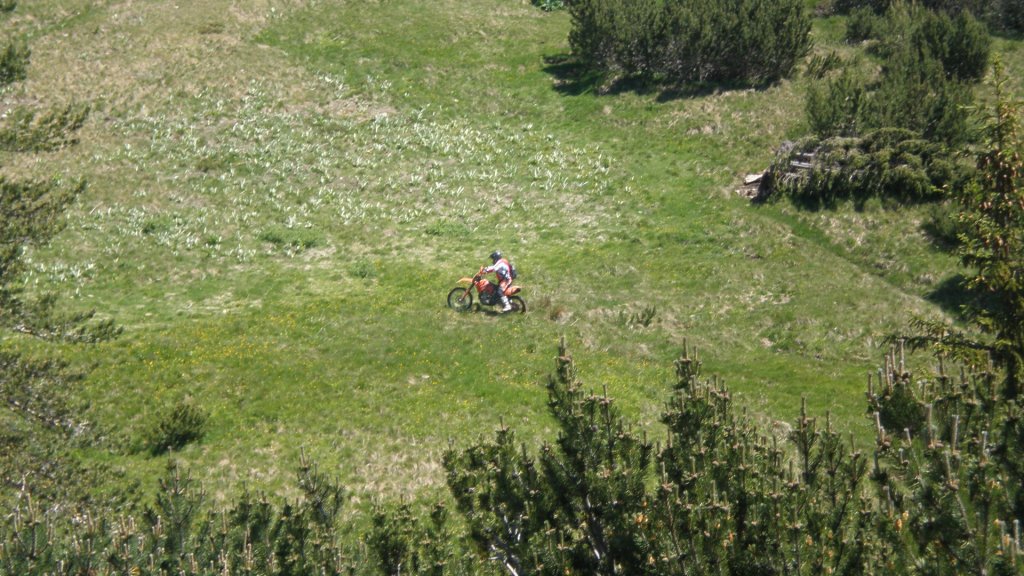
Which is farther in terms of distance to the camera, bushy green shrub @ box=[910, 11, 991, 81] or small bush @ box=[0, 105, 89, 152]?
bushy green shrub @ box=[910, 11, 991, 81]

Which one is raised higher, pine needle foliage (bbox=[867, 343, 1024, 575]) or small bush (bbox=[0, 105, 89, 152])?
pine needle foliage (bbox=[867, 343, 1024, 575])

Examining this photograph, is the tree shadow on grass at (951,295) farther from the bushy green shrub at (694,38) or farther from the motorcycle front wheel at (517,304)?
the bushy green shrub at (694,38)

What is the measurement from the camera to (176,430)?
69.9 ft

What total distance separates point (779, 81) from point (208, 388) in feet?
103

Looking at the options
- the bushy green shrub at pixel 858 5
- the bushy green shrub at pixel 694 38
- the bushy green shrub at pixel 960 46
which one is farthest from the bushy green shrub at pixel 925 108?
the bushy green shrub at pixel 858 5

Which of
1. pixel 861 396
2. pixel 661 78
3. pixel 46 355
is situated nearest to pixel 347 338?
pixel 46 355

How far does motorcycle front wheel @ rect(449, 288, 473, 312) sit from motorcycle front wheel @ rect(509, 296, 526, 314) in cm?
129

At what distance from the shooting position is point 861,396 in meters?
23.5

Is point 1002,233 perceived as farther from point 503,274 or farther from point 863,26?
point 863,26

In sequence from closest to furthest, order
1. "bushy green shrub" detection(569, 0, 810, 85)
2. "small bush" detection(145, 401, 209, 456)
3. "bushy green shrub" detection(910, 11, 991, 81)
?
1. "small bush" detection(145, 401, 209, 456)
2. "bushy green shrub" detection(910, 11, 991, 81)
3. "bushy green shrub" detection(569, 0, 810, 85)

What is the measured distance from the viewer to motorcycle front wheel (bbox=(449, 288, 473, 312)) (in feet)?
95.5

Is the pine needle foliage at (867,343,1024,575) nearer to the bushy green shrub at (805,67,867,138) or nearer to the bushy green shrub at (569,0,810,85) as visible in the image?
the bushy green shrub at (805,67,867,138)

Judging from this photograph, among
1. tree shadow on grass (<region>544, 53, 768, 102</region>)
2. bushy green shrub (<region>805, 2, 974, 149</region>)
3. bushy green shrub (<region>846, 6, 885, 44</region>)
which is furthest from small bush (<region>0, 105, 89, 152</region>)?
bushy green shrub (<region>846, 6, 885, 44</region>)

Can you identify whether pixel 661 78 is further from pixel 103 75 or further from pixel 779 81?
pixel 103 75
